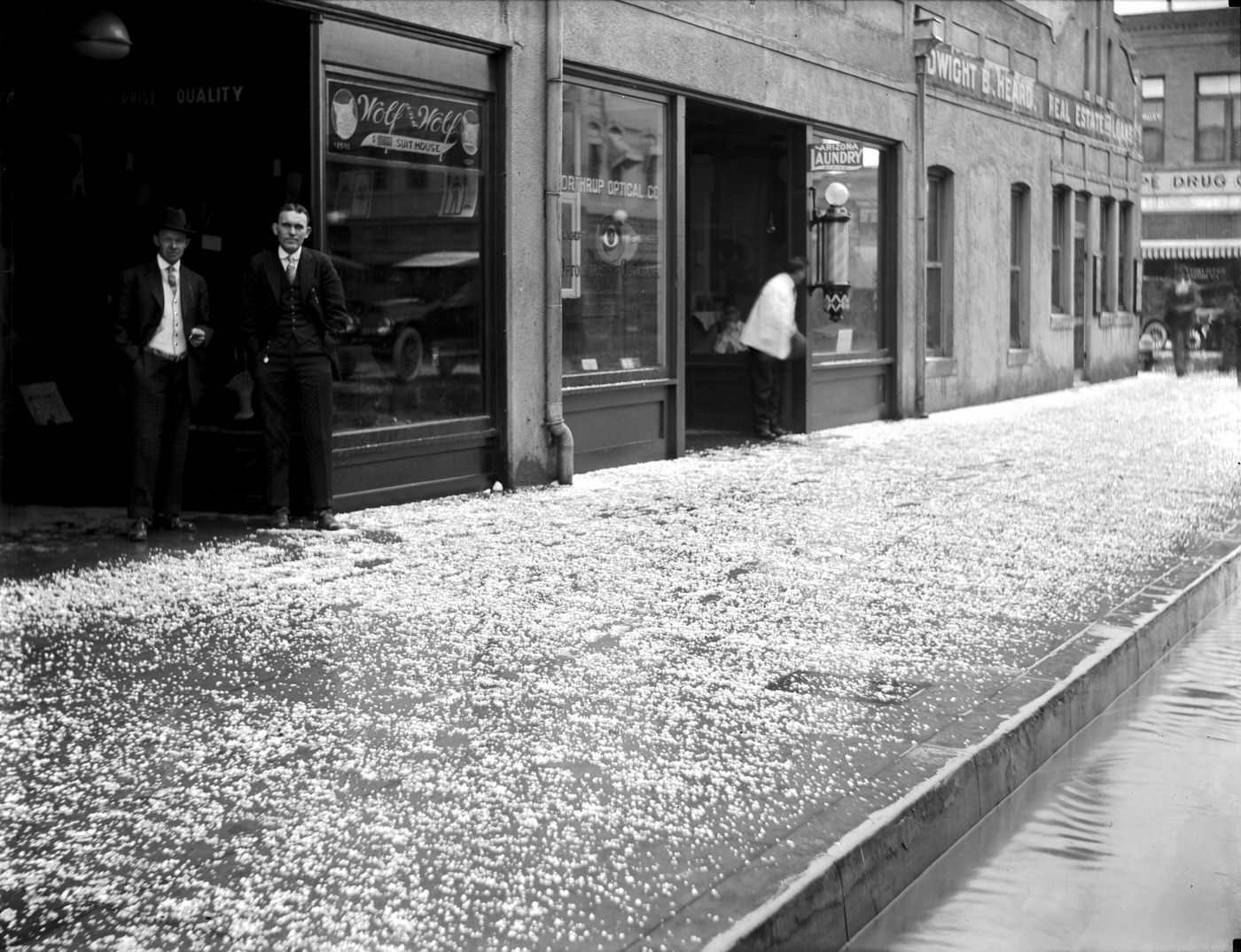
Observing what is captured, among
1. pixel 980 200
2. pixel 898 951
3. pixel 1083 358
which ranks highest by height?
pixel 980 200

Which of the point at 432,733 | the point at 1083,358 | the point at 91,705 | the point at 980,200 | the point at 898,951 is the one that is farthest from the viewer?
the point at 1083,358

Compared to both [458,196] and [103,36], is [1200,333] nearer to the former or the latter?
[458,196]

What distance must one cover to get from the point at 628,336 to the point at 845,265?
12.7ft

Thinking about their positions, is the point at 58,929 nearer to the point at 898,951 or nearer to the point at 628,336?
the point at 898,951

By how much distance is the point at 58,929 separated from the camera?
11.6 feet

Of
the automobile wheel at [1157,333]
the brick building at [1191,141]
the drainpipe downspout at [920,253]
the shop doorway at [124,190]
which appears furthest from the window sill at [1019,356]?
the brick building at [1191,141]

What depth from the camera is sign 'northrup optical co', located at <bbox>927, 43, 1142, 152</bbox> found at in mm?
19609

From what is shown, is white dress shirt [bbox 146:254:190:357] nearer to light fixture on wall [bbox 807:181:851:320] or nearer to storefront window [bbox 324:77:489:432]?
storefront window [bbox 324:77:489:432]

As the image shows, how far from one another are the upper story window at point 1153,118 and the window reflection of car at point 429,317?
35.7 meters

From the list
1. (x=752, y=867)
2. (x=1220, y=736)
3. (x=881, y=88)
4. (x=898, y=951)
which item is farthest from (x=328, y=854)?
(x=881, y=88)

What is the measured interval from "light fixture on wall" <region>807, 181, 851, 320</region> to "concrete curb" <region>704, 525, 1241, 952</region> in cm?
901

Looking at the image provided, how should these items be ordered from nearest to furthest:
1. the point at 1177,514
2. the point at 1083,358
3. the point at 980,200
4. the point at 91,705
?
1. the point at 91,705
2. the point at 1177,514
3. the point at 980,200
4. the point at 1083,358

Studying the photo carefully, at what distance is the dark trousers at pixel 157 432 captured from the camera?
9227 mm

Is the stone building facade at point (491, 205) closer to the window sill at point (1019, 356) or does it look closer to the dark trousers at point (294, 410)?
the dark trousers at point (294, 410)
